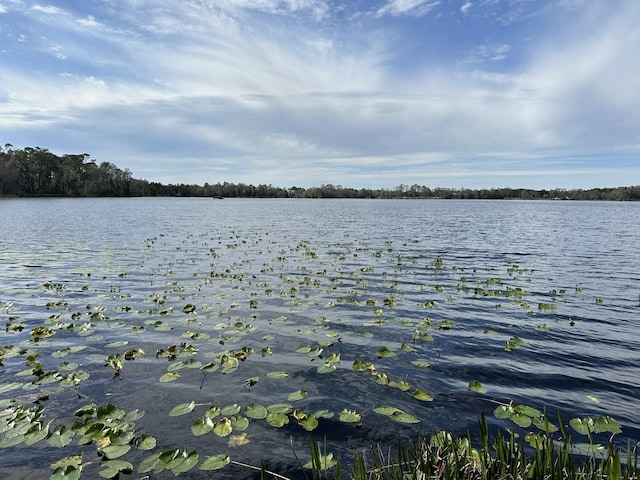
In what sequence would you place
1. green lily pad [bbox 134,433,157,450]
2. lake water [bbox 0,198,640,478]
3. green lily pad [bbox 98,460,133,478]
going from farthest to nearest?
1. lake water [bbox 0,198,640,478]
2. green lily pad [bbox 134,433,157,450]
3. green lily pad [bbox 98,460,133,478]

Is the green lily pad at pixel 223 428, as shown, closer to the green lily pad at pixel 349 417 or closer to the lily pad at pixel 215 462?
the lily pad at pixel 215 462

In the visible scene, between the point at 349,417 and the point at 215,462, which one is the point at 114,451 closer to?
the point at 215,462

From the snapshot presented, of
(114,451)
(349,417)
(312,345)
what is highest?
(114,451)

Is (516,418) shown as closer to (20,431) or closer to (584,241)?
(20,431)

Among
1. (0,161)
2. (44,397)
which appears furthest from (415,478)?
(0,161)

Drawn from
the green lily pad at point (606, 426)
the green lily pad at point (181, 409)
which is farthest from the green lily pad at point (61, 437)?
the green lily pad at point (606, 426)

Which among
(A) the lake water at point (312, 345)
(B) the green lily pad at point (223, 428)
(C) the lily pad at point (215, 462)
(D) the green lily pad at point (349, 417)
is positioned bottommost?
(A) the lake water at point (312, 345)

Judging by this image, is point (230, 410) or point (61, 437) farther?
point (230, 410)

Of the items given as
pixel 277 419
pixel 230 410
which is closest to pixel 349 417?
pixel 277 419

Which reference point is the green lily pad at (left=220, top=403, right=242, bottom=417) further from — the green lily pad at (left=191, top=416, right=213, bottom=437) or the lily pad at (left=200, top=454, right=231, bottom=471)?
the lily pad at (left=200, top=454, right=231, bottom=471)

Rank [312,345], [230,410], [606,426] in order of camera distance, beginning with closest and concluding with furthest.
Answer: [606,426] → [230,410] → [312,345]

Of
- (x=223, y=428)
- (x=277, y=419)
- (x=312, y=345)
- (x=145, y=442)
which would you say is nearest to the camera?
(x=145, y=442)

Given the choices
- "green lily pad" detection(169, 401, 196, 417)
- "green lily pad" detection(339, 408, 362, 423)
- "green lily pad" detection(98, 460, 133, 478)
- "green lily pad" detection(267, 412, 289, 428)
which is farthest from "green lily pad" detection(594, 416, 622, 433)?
"green lily pad" detection(98, 460, 133, 478)

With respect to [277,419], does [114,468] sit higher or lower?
higher
